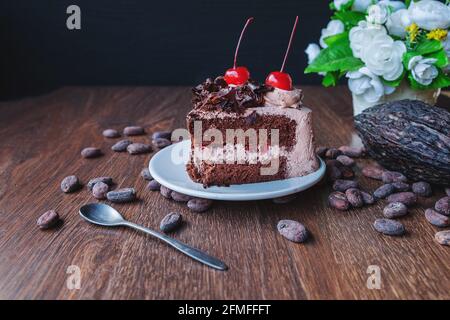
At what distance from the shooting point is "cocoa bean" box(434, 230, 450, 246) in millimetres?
1345

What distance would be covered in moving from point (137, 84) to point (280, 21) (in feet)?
3.56

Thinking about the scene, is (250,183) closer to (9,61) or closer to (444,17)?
(444,17)

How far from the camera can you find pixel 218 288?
45.8 inches

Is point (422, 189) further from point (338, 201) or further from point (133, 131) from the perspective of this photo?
point (133, 131)

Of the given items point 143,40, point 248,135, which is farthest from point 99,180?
point 143,40

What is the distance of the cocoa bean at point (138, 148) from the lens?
209 cm

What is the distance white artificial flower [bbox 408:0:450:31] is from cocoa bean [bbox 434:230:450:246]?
1.08 metres

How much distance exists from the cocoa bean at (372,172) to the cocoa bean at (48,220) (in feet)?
3.53

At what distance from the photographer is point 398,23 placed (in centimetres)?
221

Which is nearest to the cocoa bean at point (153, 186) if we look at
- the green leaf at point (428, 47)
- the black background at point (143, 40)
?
the green leaf at point (428, 47)

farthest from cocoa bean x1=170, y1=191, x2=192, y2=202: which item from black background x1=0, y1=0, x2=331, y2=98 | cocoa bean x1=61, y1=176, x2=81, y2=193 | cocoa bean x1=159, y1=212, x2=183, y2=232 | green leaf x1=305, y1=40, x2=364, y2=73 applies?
black background x1=0, y1=0, x2=331, y2=98

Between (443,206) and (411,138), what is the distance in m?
0.28

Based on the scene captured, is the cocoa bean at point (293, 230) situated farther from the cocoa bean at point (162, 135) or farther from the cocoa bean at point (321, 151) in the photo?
the cocoa bean at point (162, 135)

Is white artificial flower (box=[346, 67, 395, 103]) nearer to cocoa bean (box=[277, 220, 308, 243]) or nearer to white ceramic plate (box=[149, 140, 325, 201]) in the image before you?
white ceramic plate (box=[149, 140, 325, 201])
